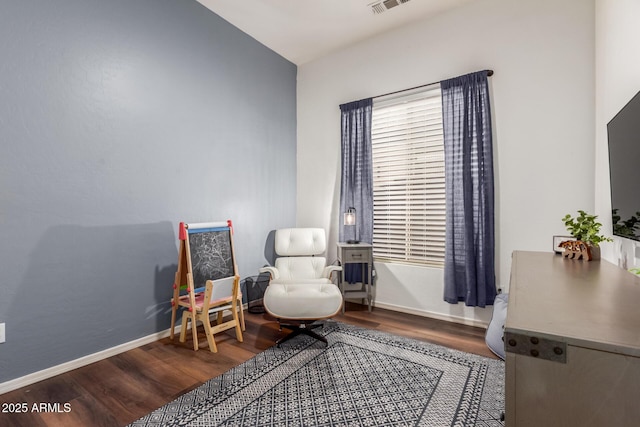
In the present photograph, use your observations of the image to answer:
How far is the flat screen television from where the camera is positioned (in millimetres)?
1281

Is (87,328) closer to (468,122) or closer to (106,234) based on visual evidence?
(106,234)

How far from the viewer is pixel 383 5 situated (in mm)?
2893

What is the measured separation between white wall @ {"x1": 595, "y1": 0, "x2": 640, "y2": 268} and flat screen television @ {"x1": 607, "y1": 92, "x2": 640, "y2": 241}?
0.16 metres

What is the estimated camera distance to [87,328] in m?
2.16

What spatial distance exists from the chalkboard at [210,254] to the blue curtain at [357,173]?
1.34 meters

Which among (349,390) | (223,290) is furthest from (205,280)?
(349,390)

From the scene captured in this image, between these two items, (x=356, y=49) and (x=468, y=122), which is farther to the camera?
(x=356, y=49)

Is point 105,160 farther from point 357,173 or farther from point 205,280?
point 357,173

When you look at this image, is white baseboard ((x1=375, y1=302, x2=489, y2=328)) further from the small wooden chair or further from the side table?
the small wooden chair

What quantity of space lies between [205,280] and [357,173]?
1.96 m

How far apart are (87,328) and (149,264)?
0.58 m

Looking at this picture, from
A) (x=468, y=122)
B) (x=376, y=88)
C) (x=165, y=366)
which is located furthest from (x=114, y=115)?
(x=468, y=122)

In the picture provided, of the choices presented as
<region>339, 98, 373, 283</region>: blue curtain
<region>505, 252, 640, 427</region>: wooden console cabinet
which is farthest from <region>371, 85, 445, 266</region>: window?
<region>505, 252, 640, 427</region>: wooden console cabinet

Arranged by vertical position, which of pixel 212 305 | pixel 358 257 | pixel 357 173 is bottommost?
pixel 212 305
